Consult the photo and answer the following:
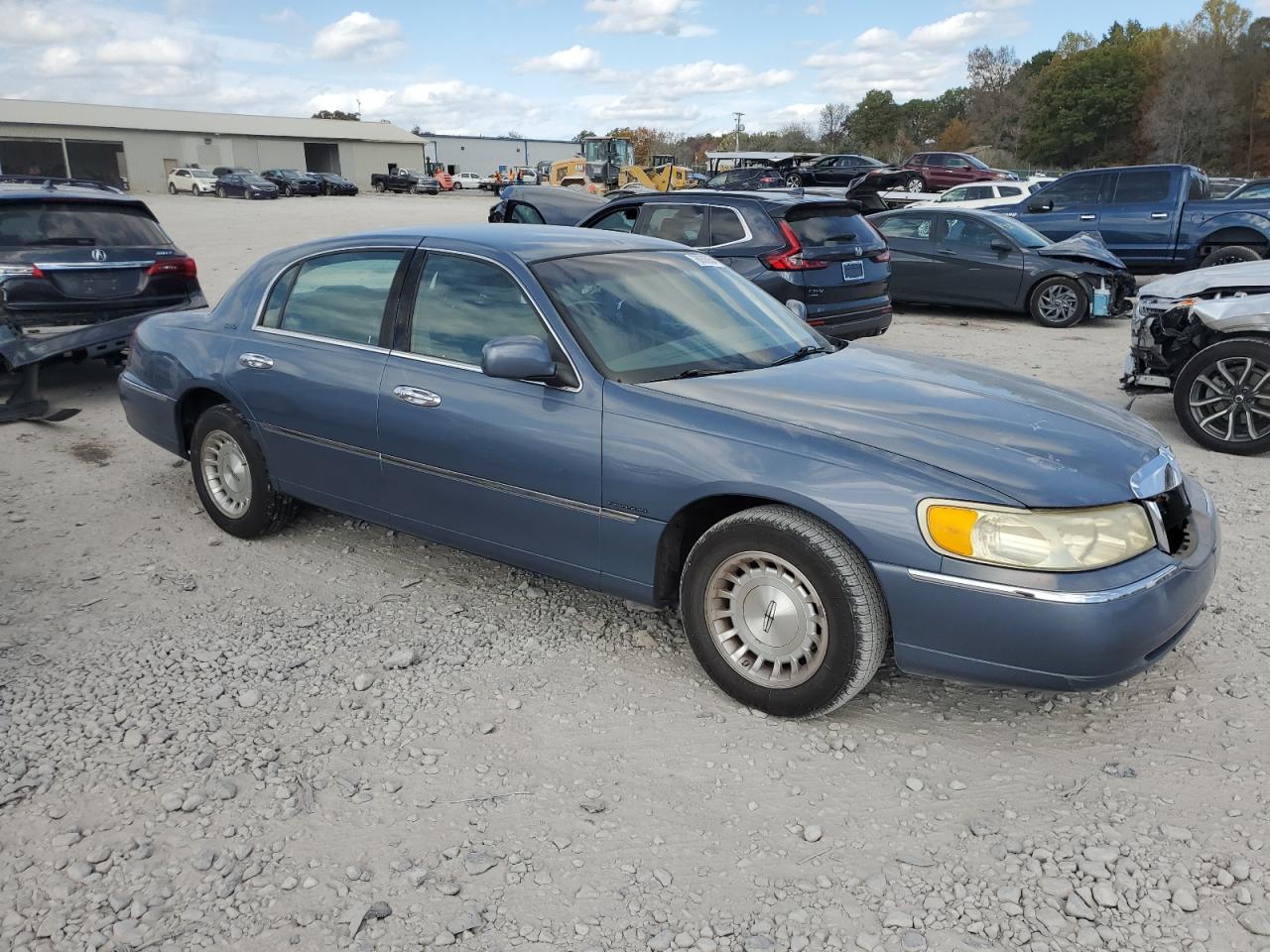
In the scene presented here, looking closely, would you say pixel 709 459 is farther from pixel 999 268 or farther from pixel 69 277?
pixel 999 268

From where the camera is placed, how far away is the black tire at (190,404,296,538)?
15.5 feet

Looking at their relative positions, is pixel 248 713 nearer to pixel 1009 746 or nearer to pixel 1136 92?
pixel 1009 746

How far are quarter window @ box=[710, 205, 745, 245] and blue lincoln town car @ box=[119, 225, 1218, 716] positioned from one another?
14.6ft

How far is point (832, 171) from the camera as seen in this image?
30.8 m

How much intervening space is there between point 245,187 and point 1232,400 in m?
48.5

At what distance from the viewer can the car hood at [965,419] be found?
2984mm

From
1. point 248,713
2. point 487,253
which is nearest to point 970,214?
point 487,253

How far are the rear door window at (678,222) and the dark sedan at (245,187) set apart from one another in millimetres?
42857

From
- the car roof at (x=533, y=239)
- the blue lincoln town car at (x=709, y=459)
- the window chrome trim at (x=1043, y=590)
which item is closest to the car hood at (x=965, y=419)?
the blue lincoln town car at (x=709, y=459)

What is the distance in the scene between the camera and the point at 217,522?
16.6 ft

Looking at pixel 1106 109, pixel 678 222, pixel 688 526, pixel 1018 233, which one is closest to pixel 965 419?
pixel 688 526

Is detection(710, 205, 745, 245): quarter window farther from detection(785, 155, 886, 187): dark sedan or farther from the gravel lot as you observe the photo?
detection(785, 155, 886, 187): dark sedan

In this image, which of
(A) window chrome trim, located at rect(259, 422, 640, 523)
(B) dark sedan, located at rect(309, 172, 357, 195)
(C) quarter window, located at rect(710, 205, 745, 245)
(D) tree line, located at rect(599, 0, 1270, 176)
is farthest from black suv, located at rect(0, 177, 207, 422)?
(D) tree line, located at rect(599, 0, 1270, 176)

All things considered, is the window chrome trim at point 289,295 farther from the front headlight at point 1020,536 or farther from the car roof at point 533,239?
the front headlight at point 1020,536
